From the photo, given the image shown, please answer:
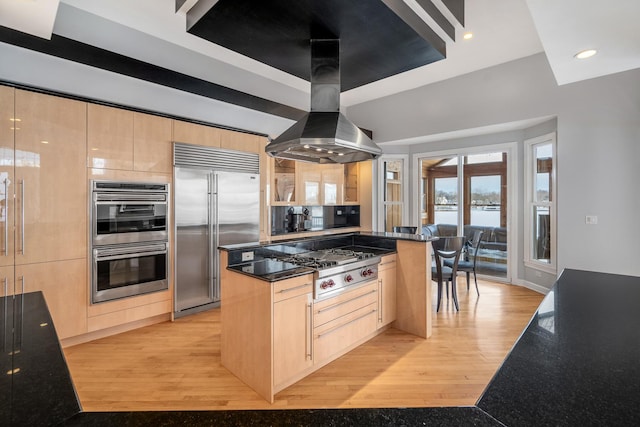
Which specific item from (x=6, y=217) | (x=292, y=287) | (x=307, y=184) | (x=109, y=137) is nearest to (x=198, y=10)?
(x=109, y=137)

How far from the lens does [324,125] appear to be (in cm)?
235

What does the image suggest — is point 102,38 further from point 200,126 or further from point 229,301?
point 229,301

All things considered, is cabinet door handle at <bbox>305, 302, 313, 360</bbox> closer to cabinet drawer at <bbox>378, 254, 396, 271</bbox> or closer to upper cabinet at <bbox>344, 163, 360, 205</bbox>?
cabinet drawer at <bbox>378, 254, 396, 271</bbox>

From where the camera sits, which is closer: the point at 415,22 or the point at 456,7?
the point at 415,22

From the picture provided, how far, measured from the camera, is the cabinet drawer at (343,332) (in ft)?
7.79

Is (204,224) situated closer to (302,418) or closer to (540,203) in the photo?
(302,418)

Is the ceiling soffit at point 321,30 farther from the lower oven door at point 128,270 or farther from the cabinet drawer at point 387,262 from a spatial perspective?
the lower oven door at point 128,270

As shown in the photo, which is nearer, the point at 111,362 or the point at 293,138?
the point at 293,138

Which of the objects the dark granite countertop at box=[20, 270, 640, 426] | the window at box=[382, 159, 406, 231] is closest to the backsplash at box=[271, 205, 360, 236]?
the window at box=[382, 159, 406, 231]

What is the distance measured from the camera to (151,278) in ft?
10.9

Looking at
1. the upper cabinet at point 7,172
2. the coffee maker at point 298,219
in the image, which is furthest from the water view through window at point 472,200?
the upper cabinet at point 7,172

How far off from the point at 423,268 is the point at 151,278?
9.63 ft

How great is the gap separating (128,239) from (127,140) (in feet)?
3.36

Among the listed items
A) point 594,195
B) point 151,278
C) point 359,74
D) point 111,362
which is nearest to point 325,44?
point 359,74
